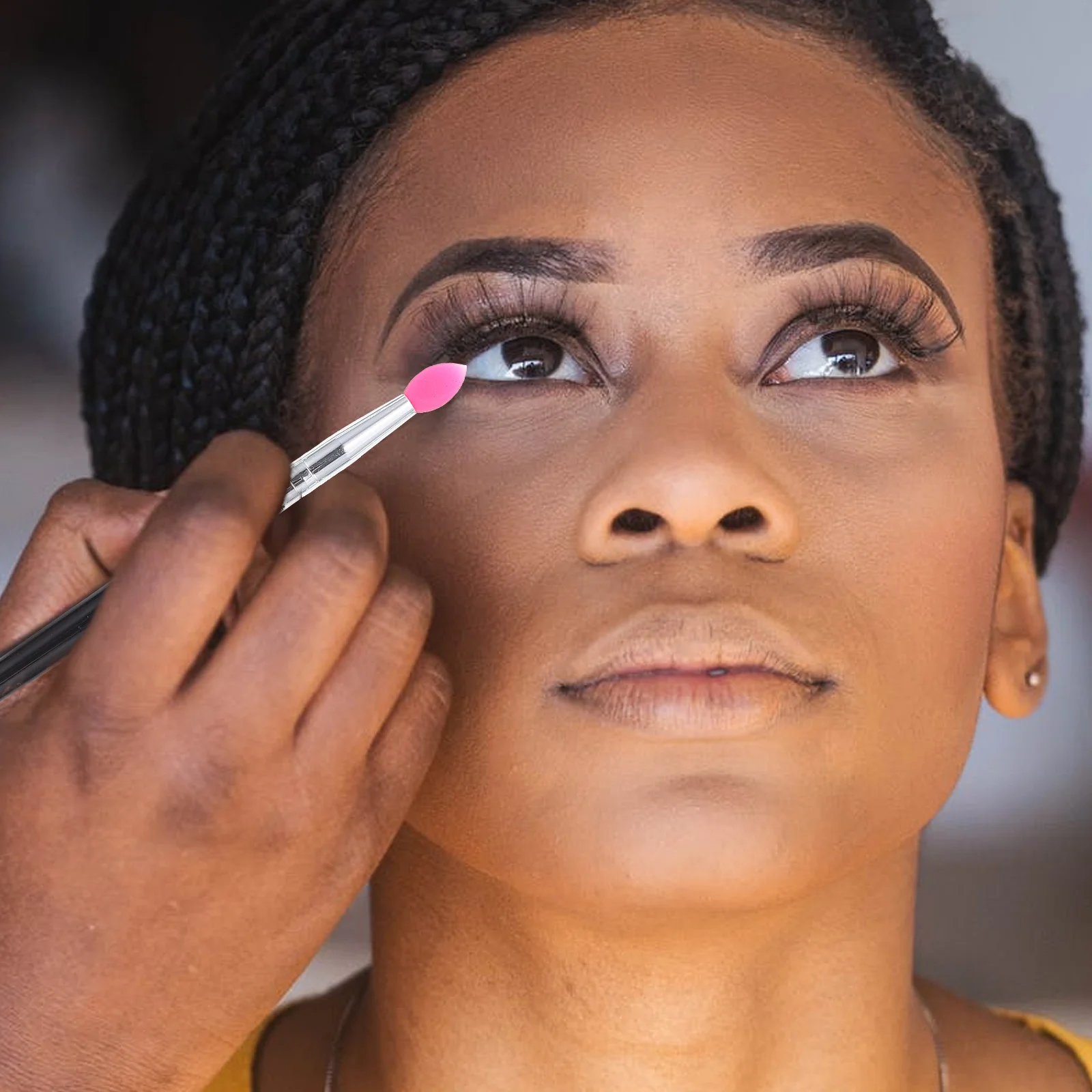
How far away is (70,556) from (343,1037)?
57 cm

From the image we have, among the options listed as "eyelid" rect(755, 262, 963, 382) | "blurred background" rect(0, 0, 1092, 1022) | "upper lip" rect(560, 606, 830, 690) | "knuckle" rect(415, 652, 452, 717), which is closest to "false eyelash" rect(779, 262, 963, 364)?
"eyelid" rect(755, 262, 963, 382)

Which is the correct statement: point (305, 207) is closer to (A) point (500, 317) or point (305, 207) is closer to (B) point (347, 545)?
(A) point (500, 317)

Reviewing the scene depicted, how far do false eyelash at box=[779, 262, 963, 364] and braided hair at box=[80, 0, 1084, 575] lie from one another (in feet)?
0.55

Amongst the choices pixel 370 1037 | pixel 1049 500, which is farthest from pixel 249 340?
pixel 1049 500

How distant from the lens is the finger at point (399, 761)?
36.7 inches

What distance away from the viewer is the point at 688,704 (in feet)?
3.23

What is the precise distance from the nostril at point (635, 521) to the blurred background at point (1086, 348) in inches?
35.8

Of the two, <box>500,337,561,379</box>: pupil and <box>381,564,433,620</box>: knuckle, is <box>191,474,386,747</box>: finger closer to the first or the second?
<box>381,564,433,620</box>: knuckle

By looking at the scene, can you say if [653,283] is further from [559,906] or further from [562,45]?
[559,906]

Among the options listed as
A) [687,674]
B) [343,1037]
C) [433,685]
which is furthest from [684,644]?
[343,1037]

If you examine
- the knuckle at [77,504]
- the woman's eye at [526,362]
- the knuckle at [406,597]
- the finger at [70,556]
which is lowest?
the knuckle at [406,597]

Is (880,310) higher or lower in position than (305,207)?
lower

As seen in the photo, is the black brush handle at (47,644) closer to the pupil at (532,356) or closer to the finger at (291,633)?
the finger at (291,633)

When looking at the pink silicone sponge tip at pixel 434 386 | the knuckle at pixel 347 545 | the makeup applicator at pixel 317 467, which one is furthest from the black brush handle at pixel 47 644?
the pink silicone sponge tip at pixel 434 386
